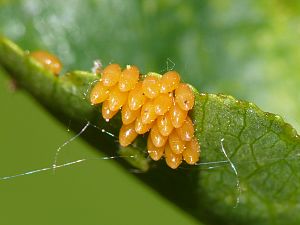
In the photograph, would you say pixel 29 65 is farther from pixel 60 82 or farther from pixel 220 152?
pixel 220 152

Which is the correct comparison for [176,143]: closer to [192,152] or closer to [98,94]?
[192,152]

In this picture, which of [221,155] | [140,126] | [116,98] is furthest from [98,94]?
[221,155]

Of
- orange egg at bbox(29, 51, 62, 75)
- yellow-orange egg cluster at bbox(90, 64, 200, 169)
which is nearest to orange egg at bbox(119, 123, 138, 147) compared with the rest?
yellow-orange egg cluster at bbox(90, 64, 200, 169)

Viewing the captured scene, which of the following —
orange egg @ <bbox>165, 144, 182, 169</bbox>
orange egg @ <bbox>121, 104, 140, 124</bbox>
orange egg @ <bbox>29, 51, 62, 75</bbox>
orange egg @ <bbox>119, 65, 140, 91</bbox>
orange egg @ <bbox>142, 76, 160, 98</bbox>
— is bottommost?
orange egg @ <bbox>165, 144, 182, 169</bbox>

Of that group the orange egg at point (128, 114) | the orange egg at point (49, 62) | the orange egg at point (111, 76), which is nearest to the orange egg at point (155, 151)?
the orange egg at point (128, 114)

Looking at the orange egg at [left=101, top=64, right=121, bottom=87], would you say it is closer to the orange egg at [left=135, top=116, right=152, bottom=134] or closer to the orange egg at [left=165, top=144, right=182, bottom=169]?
the orange egg at [left=135, top=116, right=152, bottom=134]

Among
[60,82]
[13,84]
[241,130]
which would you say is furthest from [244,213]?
[13,84]

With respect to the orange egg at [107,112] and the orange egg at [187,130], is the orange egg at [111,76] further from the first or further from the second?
the orange egg at [187,130]

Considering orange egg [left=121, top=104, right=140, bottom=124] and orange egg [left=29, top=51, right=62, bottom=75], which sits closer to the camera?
orange egg [left=121, top=104, right=140, bottom=124]
